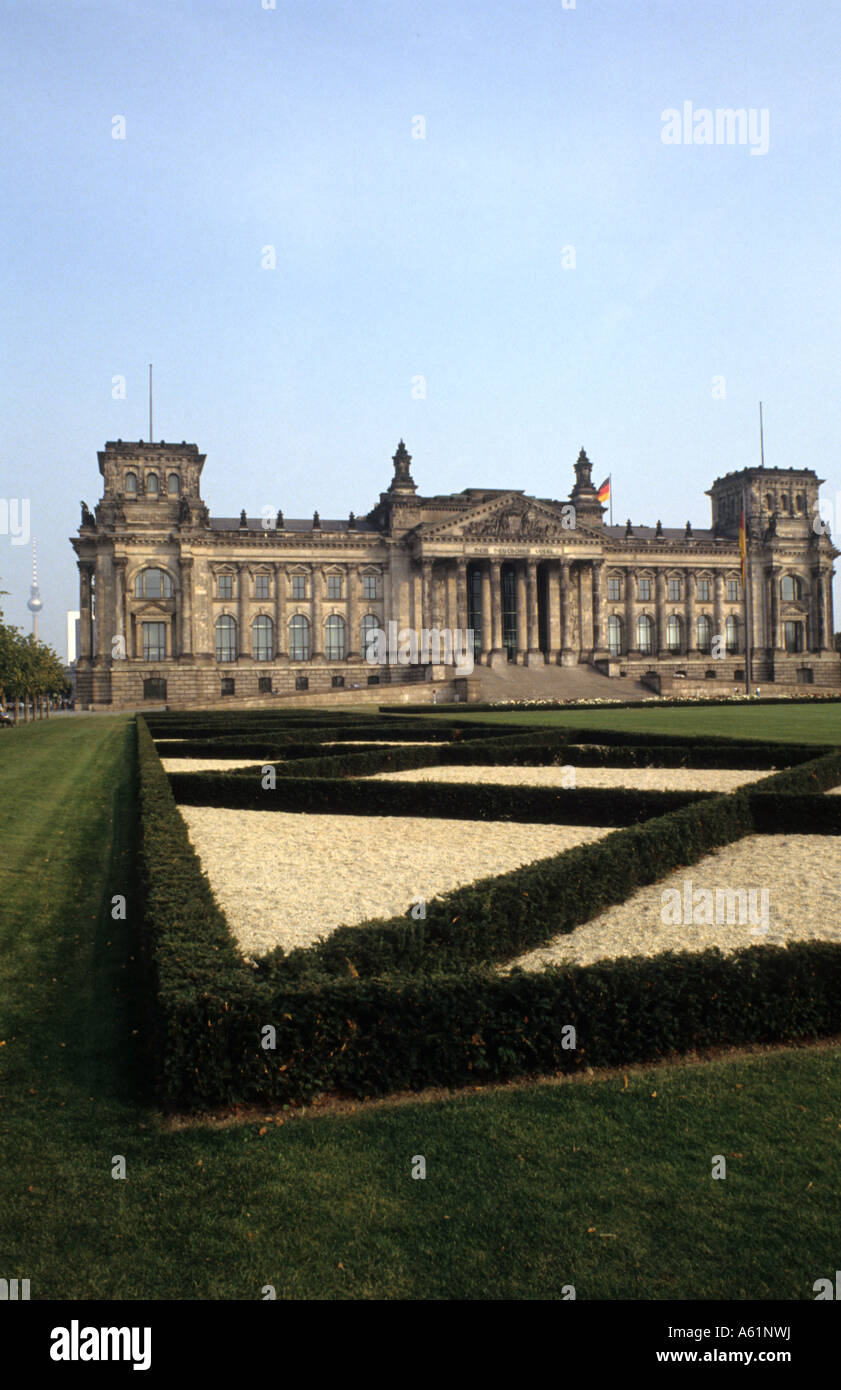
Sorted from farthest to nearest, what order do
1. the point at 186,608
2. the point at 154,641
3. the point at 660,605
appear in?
1. the point at 660,605
2. the point at 154,641
3. the point at 186,608

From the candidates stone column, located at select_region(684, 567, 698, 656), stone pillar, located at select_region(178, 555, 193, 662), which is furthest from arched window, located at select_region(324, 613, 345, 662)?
stone column, located at select_region(684, 567, 698, 656)

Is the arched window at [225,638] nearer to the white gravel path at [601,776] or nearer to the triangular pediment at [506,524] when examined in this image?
the triangular pediment at [506,524]

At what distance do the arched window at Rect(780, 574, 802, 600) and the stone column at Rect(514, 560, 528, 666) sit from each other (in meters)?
28.2

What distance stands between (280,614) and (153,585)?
10.7 m

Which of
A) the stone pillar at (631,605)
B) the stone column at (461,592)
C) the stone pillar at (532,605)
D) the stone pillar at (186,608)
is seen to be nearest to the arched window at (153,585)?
the stone pillar at (186,608)

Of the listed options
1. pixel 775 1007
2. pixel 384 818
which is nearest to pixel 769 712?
pixel 384 818

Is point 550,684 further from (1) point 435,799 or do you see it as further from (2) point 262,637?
(1) point 435,799

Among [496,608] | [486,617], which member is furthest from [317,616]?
[496,608]

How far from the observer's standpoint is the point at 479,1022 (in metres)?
6.54

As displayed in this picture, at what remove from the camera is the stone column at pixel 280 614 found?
3278 inches

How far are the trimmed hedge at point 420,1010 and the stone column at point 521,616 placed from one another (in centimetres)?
7816

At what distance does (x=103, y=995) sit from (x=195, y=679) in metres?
73.0

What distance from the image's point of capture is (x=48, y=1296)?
4.50 meters
